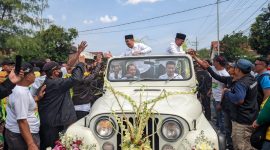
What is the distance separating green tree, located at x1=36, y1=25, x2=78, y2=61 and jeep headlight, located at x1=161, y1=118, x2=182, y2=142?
71.2 ft

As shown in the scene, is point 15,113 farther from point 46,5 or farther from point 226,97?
point 46,5

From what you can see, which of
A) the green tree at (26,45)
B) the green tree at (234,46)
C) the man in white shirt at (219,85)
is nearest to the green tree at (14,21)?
the green tree at (26,45)

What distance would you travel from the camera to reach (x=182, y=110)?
4.38m

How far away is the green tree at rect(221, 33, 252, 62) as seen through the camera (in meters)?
46.8

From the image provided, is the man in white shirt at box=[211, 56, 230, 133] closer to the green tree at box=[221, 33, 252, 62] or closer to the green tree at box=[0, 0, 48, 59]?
the green tree at box=[0, 0, 48, 59]

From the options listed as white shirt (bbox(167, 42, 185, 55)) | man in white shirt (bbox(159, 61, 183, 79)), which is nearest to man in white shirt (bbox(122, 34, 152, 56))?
white shirt (bbox(167, 42, 185, 55))

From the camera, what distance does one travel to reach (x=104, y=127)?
430cm

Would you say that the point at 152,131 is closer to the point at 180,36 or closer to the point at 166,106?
the point at 166,106

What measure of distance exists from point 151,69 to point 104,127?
1724mm

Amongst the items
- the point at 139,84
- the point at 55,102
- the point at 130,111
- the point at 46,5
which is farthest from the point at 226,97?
the point at 46,5

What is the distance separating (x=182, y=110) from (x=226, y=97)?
4.71 feet

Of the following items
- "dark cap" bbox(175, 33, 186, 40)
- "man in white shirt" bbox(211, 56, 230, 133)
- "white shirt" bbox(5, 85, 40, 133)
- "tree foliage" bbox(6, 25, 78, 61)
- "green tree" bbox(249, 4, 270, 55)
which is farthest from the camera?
"green tree" bbox(249, 4, 270, 55)

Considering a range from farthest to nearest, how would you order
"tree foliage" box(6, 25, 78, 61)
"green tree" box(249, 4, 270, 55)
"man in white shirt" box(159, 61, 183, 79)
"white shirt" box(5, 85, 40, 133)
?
"green tree" box(249, 4, 270, 55)
"tree foliage" box(6, 25, 78, 61)
"man in white shirt" box(159, 61, 183, 79)
"white shirt" box(5, 85, 40, 133)

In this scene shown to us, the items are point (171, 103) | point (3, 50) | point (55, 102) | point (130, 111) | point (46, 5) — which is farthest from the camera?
point (46, 5)
